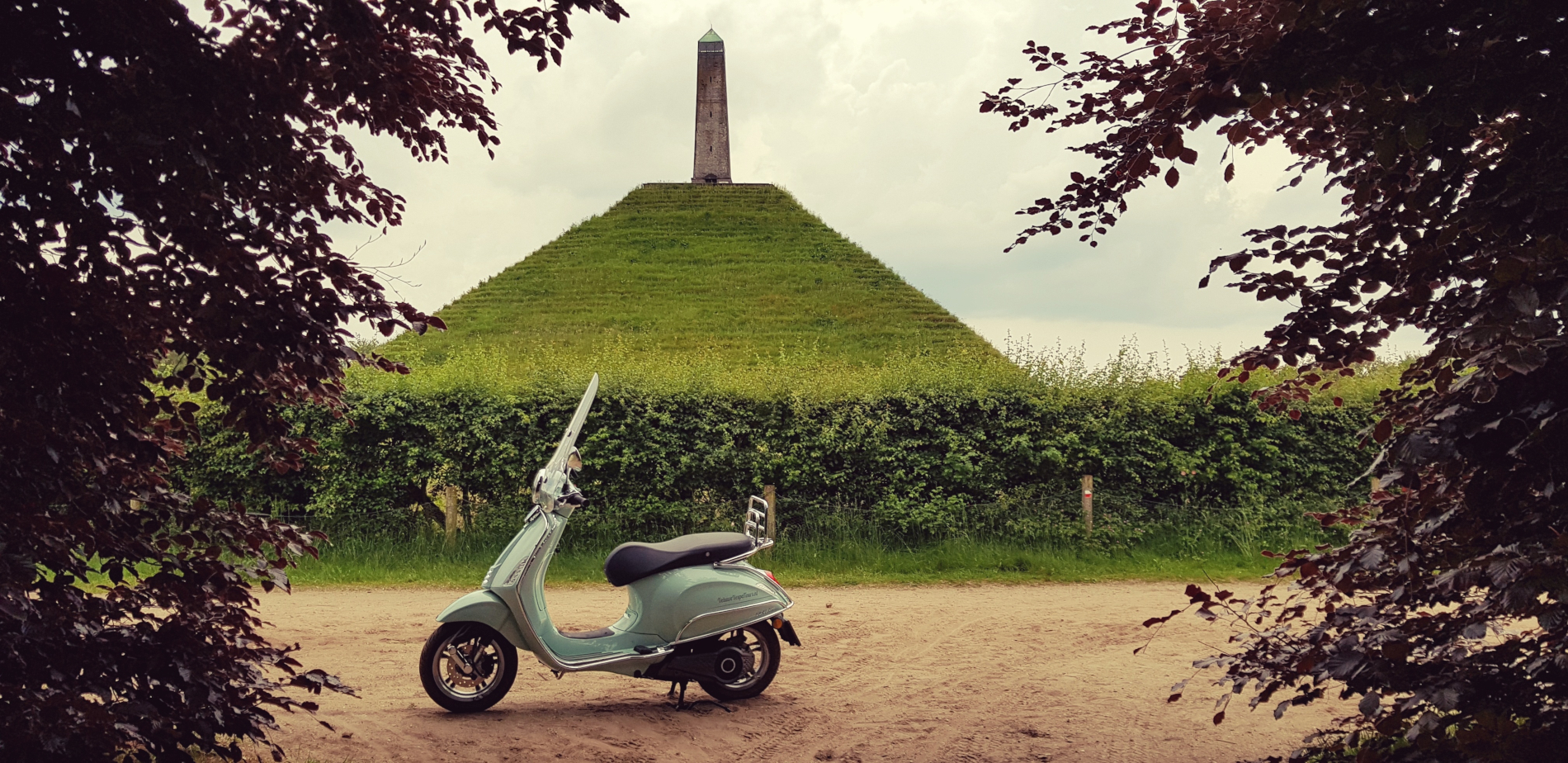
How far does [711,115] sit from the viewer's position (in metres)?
63.4

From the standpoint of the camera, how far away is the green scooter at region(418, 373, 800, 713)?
248 inches

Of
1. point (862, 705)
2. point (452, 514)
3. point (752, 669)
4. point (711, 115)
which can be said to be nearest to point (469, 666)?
point (752, 669)

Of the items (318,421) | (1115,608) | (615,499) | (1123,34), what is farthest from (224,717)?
(318,421)

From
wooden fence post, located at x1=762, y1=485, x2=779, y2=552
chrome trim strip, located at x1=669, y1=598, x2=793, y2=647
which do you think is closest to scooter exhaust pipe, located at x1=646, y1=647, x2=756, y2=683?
chrome trim strip, located at x1=669, y1=598, x2=793, y2=647

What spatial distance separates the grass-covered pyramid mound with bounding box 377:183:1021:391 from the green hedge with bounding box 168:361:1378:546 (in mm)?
17448

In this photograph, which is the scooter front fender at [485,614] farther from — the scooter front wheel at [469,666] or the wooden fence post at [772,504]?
the wooden fence post at [772,504]

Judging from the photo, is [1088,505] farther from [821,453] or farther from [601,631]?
[601,631]

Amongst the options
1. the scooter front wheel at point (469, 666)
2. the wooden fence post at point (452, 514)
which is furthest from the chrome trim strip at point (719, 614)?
the wooden fence post at point (452, 514)

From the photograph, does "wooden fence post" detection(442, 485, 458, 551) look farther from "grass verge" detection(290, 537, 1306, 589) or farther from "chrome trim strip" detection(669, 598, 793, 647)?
"chrome trim strip" detection(669, 598, 793, 647)

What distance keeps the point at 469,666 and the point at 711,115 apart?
195 feet

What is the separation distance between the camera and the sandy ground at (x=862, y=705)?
6.01m

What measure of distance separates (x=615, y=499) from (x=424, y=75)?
30.0ft

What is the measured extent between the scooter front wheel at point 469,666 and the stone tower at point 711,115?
5790cm

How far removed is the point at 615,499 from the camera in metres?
14.0
